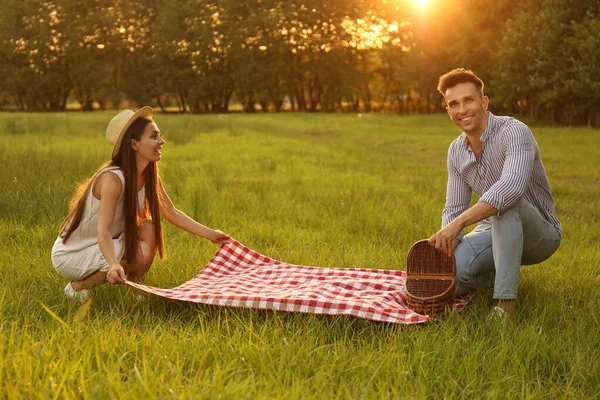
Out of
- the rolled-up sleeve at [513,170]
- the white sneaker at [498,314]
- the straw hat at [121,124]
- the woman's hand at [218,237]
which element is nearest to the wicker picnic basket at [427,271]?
the white sneaker at [498,314]

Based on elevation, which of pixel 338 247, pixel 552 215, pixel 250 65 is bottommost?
pixel 338 247

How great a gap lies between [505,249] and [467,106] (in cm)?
95

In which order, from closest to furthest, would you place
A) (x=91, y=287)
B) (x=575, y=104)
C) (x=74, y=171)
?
(x=91, y=287) < (x=74, y=171) < (x=575, y=104)

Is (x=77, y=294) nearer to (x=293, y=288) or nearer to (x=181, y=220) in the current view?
(x=181, y=220)

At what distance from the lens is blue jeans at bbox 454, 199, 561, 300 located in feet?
13.4

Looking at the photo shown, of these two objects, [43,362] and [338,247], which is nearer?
[43,362]

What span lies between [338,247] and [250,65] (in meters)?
46.9

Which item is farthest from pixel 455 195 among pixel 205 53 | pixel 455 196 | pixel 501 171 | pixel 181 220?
pixel 205 53

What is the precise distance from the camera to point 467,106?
4.39 m

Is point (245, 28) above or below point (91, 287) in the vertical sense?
above

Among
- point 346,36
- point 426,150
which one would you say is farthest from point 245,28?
point 426,150

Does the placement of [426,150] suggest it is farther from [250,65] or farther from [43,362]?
[250,65]

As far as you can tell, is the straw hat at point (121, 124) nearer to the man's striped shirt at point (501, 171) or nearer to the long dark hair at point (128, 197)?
the long dark hair at point (128, 197)

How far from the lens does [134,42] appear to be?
176ft
